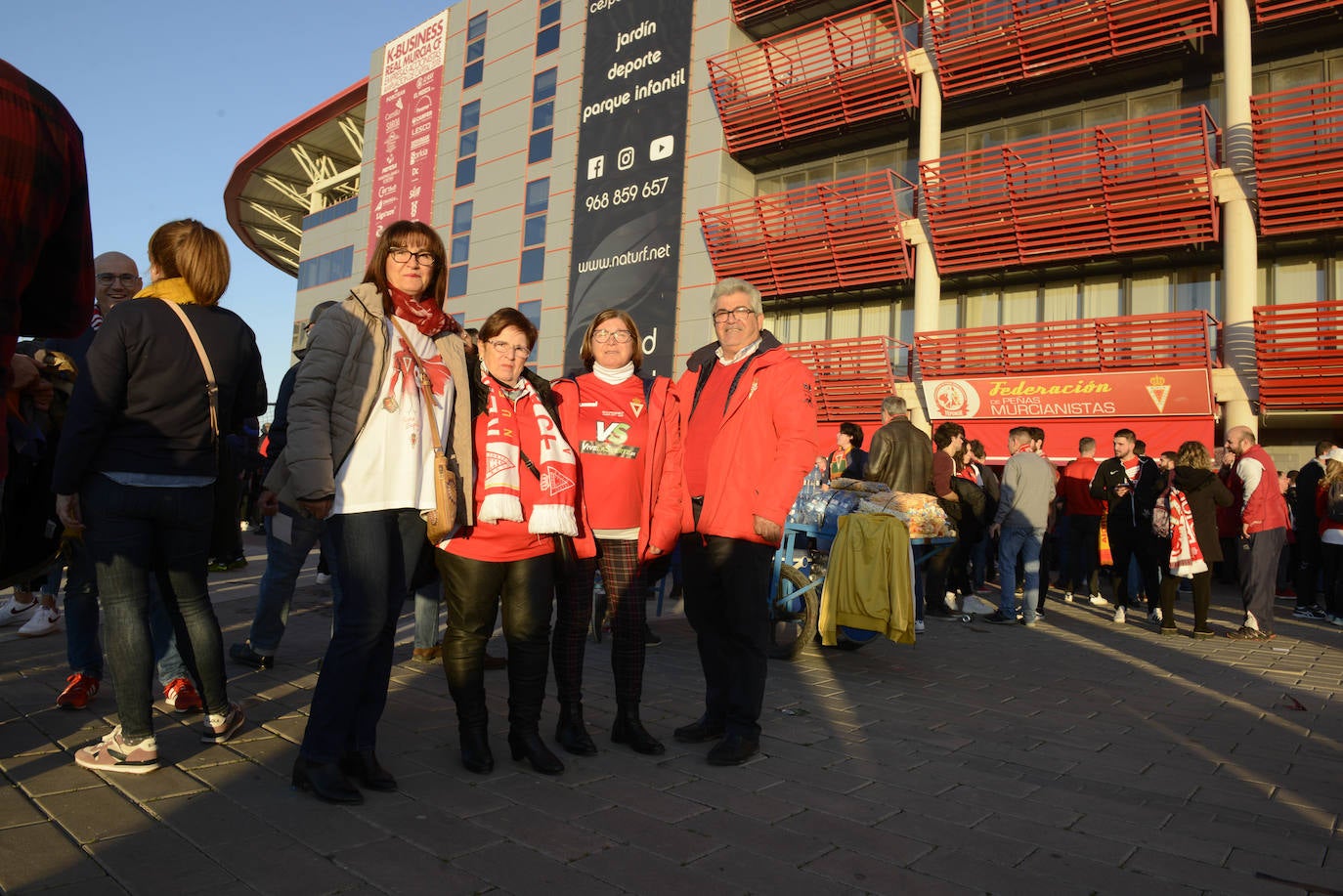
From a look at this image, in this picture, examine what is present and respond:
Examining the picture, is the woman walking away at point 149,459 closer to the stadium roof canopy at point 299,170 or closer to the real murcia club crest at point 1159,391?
the real murcia club crest at point 1159,391

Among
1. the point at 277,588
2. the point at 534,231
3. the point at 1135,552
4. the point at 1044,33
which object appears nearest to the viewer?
the point at 277,588

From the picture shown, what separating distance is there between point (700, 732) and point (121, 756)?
2.21m

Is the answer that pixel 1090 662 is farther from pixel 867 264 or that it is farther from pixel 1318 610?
pixel 867 264

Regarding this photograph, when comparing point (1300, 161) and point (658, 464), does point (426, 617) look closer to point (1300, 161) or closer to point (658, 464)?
point (658, 464)

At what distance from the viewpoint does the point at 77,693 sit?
3836 mm

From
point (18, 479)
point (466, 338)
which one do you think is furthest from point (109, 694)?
Result: point (466, 338)

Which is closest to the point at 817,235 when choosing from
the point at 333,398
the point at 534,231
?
the point at 534,231

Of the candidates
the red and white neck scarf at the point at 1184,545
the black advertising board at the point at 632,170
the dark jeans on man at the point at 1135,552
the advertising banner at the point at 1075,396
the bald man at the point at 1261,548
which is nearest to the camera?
the red and white neck scarf at the point at 1184,545

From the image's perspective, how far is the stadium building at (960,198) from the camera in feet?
46.6

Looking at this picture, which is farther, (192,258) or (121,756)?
(192,258)

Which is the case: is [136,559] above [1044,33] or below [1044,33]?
below

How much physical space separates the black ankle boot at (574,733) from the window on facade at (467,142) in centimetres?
2757

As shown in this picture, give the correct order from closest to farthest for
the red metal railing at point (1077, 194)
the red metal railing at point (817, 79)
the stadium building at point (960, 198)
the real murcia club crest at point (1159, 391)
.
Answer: the stadium building at point (960, 198) < the real murcia club crest at point (1159, 391) < the red metal railing at point (1077, 194) < the red metal railing at point (817, 79)

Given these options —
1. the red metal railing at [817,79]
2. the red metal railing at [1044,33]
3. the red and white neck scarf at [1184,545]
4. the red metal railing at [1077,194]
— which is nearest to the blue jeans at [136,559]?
the red and white neck scarf at [1184,545]
